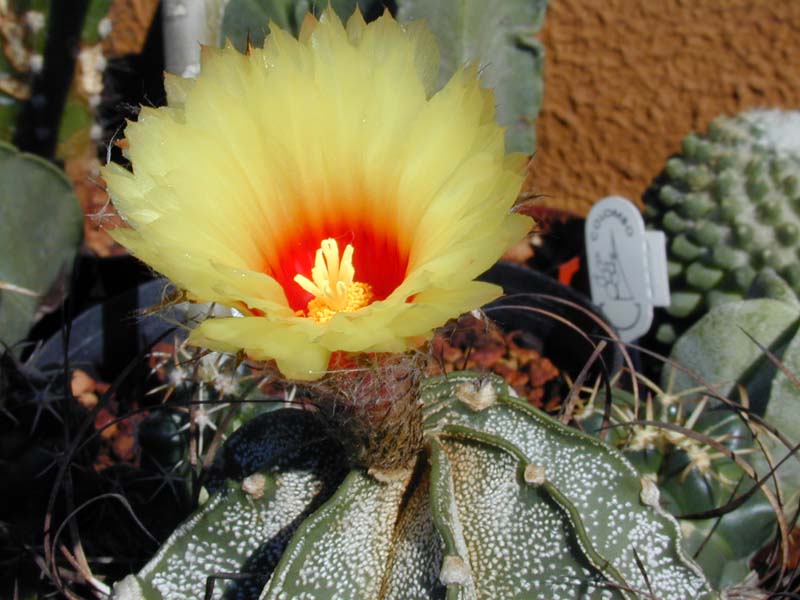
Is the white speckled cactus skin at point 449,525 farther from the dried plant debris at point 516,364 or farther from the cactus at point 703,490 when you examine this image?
the dried plant debris at point 516,364

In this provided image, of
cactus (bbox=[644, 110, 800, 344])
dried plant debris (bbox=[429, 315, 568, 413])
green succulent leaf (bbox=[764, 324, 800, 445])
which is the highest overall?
cactus (bbox=[644, 110, 800, 344])

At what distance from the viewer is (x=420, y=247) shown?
1.85ft

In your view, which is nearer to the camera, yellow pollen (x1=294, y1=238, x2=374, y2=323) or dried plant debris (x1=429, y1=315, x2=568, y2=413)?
yellow pollen (x1=294, y1=238, x2=374, y2=323)

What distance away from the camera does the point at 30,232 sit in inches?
45.5

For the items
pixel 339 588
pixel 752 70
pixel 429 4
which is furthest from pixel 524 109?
pixel 339 588

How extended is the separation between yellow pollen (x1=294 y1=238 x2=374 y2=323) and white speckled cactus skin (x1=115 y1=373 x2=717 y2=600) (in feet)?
0.36

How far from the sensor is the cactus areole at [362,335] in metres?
0.50

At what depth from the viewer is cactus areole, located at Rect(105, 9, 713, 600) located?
1.64ft

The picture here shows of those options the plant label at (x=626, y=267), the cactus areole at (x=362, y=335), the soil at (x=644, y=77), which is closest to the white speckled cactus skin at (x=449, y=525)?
the cactus areole at (x=362, y=335)

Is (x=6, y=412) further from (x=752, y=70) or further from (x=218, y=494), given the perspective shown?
(x=752, y=70)

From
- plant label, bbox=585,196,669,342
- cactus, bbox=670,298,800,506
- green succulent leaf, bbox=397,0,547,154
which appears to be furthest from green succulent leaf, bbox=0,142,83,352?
cactus, bbox=670,298,800,506

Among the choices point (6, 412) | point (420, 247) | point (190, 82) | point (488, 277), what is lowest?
point (488, 277)

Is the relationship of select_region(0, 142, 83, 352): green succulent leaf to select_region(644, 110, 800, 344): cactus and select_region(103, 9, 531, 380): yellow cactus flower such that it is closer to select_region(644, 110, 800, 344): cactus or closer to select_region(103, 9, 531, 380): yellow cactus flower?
select_region(103, 9, 531, 380): yellow cactus flower

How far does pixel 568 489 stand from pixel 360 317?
0.95 feet
